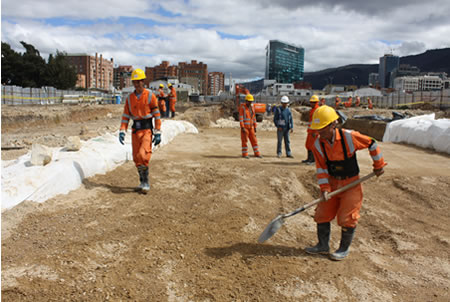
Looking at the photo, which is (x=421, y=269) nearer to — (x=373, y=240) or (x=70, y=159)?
(x=373, y=240)

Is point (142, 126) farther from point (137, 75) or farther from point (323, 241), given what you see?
point (323, 241)

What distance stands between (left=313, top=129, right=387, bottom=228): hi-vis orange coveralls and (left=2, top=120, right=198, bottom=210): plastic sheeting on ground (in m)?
3.72

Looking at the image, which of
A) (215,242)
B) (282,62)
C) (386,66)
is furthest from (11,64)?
(386,66)

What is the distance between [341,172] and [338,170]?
4 centimetres

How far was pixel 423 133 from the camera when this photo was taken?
38.6 feet

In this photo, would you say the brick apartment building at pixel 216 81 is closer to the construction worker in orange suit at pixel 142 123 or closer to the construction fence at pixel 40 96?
the construction fence at pixel 40 96

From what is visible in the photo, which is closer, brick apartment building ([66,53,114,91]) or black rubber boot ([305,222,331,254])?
black rubber boot ([305,222,331,254])

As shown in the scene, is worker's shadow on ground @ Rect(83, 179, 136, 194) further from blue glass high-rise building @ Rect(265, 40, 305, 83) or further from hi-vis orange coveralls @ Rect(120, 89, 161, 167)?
blue glass high-rise building @ Rect(265, 40, 305, 83)

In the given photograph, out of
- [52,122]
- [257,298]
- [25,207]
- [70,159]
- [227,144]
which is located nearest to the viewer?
[257,298]

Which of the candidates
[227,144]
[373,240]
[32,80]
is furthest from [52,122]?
[32,80]

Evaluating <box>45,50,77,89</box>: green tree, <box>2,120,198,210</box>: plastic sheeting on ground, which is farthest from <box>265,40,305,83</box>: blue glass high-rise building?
<box>2,120,198,210</box>: plastic sheeting on ground

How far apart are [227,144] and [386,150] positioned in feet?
16.6

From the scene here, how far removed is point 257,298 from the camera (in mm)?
3025

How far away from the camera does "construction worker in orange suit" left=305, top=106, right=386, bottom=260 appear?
3.59 meters
